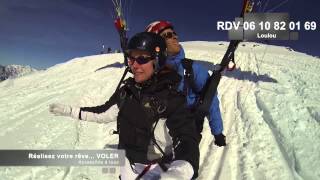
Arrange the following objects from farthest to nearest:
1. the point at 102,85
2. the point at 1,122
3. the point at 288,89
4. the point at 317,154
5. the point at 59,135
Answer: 1. the point at 102,85
2. the point at 288,89
3. the point at 1,122
4. the point at 59,135
5. the point at 317,154

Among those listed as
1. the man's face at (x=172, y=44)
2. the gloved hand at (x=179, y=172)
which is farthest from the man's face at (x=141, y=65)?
the man's face at (x=172, y=44)

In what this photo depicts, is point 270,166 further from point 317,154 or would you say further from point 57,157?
point 57,157

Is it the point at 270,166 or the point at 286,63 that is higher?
the point at 286,63

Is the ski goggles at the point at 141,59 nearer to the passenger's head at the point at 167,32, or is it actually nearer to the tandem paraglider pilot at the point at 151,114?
the tandem paraglider pilot at the point at 151,114

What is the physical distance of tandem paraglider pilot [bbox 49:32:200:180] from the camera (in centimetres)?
264

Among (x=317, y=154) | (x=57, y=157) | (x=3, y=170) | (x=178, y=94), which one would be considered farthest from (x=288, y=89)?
(x=178, y=94)

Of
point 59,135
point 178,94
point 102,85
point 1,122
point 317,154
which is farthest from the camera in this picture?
point 102,85

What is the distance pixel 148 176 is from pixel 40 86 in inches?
423

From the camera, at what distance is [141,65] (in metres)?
2.79

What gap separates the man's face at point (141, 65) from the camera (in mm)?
2793

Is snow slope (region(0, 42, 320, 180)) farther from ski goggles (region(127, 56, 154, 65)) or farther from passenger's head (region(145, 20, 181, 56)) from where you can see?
passenger's head (region(145, 20, 181, 56))

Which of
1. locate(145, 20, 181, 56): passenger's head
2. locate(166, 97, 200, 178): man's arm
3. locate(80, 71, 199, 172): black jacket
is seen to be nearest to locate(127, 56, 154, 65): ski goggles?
locate(80, 71, 199, 172): black jacket

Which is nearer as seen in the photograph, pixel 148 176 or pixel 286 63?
pixel 148 176

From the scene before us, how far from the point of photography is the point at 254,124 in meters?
8.09
